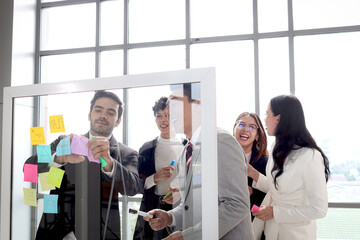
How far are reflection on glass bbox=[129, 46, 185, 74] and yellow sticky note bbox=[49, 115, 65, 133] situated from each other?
1975 millimetres

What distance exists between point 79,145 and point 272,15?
95.2 inches

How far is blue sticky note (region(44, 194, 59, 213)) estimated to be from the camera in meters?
1.34

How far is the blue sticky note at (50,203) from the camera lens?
1340 millimetres

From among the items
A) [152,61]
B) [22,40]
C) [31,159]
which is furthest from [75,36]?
[31,159]

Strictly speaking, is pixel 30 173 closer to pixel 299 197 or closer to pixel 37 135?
pixel 37 135

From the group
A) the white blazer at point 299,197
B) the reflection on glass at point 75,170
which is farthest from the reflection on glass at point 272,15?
the reflection on glass at point 75,170

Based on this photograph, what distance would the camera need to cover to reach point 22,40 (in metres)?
3.41

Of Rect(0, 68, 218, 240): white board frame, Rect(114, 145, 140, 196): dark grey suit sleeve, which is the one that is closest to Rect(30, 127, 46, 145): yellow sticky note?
Rect(0, 68, 218, 240): white board frame

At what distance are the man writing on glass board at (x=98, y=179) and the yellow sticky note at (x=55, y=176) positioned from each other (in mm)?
17

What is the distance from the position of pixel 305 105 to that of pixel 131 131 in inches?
82.5

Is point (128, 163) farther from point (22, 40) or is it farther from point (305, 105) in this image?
point (22, 40)

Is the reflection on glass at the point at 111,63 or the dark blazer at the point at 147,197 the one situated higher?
the reflection on glass at the point at 111,63

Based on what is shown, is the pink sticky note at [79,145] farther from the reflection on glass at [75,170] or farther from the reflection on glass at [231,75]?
the reflection on glass at [231,75]

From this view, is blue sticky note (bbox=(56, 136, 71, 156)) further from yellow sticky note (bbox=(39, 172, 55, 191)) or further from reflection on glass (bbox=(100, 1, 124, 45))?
reflection on glass (bbox=(100, 1, 124, 45))
